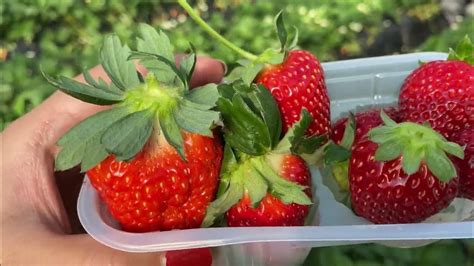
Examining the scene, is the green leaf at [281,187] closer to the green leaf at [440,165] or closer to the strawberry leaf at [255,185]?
the strawberry leaf at [255,185]

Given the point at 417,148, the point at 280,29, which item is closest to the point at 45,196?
the point at 280,29

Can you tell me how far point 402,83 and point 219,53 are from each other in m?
0.76

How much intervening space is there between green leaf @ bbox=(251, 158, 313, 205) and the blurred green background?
0.95 metres

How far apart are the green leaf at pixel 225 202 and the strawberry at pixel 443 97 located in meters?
0.21

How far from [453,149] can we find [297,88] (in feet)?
0.61

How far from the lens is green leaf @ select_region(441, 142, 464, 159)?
78 cm

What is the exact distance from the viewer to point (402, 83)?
3.34 ft

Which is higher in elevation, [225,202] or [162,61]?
[162,61]

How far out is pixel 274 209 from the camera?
822 millimetres

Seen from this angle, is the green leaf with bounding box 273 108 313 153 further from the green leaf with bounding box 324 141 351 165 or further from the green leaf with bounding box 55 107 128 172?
the green leaf with bounding box 55 107 128 172

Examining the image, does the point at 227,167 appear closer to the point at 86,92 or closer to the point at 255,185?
the point at 255,185

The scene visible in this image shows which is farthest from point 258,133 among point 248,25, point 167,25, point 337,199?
point 167,25

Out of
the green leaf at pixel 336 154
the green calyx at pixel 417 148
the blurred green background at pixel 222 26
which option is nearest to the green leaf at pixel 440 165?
the green calyx at pixel 417 148

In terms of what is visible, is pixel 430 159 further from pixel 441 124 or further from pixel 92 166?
pixel 92 166
